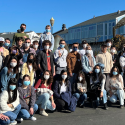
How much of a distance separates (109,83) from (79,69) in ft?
3.68

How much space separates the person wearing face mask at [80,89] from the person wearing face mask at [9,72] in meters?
1.89

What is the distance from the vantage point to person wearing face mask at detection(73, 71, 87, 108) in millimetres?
6173

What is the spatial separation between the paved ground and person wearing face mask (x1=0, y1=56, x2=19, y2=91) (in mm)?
1138

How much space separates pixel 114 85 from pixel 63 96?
6.02ft

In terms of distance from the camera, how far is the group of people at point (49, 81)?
4.78 meters

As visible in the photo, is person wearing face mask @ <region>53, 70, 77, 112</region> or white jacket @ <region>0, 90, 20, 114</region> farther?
person wearing face mask @ <region>53, 70, 77, 112</region>

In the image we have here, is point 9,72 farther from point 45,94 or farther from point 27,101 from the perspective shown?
point 45,94

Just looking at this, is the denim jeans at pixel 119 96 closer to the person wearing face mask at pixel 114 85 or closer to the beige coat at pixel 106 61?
the person wearing face mask at pixel 114 85

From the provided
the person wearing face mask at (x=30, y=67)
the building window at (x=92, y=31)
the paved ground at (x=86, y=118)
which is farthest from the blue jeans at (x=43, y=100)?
the building window at (x=92, y=31)

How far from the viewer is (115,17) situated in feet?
98.5

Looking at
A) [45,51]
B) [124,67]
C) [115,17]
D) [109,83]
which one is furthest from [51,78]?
[115,17]

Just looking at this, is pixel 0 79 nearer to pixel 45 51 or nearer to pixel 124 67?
pixel 45 51

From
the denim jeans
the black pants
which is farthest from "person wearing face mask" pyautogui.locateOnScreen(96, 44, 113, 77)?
the black pants

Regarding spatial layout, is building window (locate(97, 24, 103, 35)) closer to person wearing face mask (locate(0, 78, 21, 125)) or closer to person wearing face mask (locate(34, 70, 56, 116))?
person wearing face mask (locate(34, 70, 56, 116))
